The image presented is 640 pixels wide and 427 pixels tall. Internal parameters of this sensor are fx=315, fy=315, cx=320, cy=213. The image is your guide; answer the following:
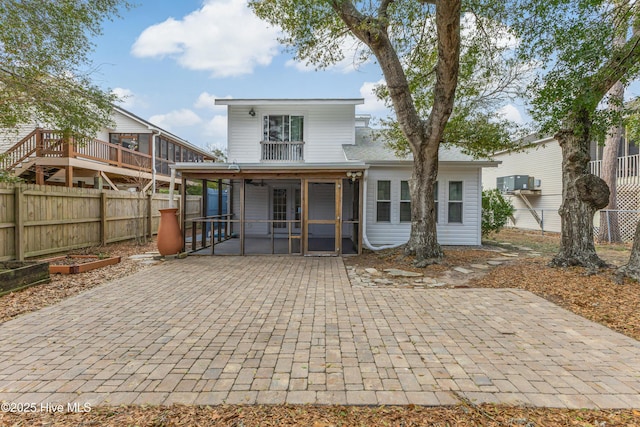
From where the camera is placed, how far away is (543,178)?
16.2 m

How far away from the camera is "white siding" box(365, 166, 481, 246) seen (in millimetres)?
10852

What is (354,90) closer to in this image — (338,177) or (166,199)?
(338,177)

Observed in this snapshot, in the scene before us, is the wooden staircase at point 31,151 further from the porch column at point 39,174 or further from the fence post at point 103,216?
the fence post at point 103,216

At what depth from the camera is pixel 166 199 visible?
13.5 meters

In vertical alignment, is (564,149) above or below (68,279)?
above

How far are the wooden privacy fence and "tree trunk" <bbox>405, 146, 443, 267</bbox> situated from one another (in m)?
9.09

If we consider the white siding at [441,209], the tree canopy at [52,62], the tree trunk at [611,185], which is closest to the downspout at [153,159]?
the tree canopy at [52,62]

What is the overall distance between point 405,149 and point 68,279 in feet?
30.3

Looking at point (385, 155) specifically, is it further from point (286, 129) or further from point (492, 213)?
point (492, 213)

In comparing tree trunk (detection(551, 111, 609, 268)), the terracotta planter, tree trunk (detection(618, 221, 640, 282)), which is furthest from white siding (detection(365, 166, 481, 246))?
the terracotta planter

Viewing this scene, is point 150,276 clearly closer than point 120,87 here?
Yes

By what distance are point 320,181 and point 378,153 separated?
3.21m

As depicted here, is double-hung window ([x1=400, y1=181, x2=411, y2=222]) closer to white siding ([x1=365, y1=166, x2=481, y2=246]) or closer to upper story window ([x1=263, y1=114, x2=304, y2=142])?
white siding ([x1=365, y1=166, x2=481, y2=246])

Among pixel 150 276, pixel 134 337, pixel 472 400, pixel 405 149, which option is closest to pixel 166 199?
pixel 150 276
